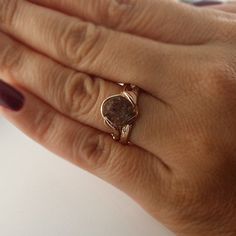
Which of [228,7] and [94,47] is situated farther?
[228,7]

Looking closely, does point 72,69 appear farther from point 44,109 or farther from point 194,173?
point 194,173

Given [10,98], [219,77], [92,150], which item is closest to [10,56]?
[10,98]

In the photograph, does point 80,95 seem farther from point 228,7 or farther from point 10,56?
point 228,7

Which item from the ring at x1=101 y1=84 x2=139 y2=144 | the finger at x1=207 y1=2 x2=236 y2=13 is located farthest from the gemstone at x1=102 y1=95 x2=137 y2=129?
the finger at x1=207 y1=2 x2=236 y2=13

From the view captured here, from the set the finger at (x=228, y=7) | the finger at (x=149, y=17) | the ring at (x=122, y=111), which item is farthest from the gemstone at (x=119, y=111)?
the finger at (x=228, y=7)

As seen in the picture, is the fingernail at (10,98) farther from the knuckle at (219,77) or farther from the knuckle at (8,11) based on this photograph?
the knuckle at (219,77)

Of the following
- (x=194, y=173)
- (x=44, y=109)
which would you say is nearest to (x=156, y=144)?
(x=194, y=173)
